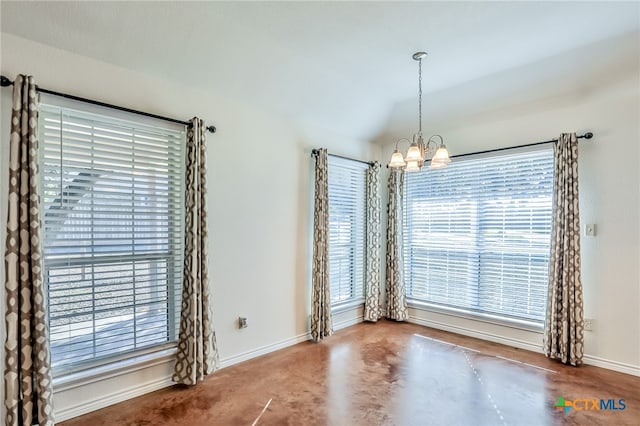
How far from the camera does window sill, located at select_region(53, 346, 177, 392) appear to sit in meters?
2.32

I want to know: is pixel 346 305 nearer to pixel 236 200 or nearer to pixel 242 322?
pixel 242 322

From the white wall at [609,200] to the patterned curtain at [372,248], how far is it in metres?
1.97

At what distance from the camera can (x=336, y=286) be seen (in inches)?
171

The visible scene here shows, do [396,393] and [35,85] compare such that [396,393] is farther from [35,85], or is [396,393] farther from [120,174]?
[35,85]

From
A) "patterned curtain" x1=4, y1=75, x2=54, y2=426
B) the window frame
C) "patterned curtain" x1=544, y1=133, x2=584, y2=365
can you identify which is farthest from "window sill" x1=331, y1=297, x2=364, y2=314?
"patterned curtain" x1=4, y1=75, x2=54, y2=426

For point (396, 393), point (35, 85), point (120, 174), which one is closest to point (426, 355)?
point (396, 393)

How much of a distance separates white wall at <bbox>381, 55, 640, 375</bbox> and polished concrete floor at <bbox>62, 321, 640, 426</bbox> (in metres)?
0.35

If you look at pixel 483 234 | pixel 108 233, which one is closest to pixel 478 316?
pixel 483 234

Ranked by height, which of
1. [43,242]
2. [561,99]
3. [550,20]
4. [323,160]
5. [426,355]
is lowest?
[426,355]

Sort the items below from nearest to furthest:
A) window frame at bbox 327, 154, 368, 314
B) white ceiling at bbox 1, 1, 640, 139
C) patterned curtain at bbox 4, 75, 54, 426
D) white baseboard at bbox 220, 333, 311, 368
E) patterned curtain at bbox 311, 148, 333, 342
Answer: patterned curtain at bbox 4, 75, 54, 426 < white ceiling at bbox 1, 1, 640, 139 < white baseboard at bbox 220, 333, 311, 368 < patterned curtain at bbox 311, 148, 333, 342 < window frame at bbox 327, 154, 368, 314

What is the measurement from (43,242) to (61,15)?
1526mm

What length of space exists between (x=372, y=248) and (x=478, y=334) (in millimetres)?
1713

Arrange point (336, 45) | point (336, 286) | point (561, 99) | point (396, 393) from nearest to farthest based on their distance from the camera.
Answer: point (396, 393) → point (336, 45) → point (561, 99) → point (336, 286)

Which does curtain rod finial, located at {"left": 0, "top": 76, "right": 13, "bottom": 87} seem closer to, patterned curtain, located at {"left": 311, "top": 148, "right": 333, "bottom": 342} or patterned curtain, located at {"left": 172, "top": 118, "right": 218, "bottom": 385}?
patterned curtain, located at {"left": 172, "top": 118, "right": 218, "bottom": 385}
